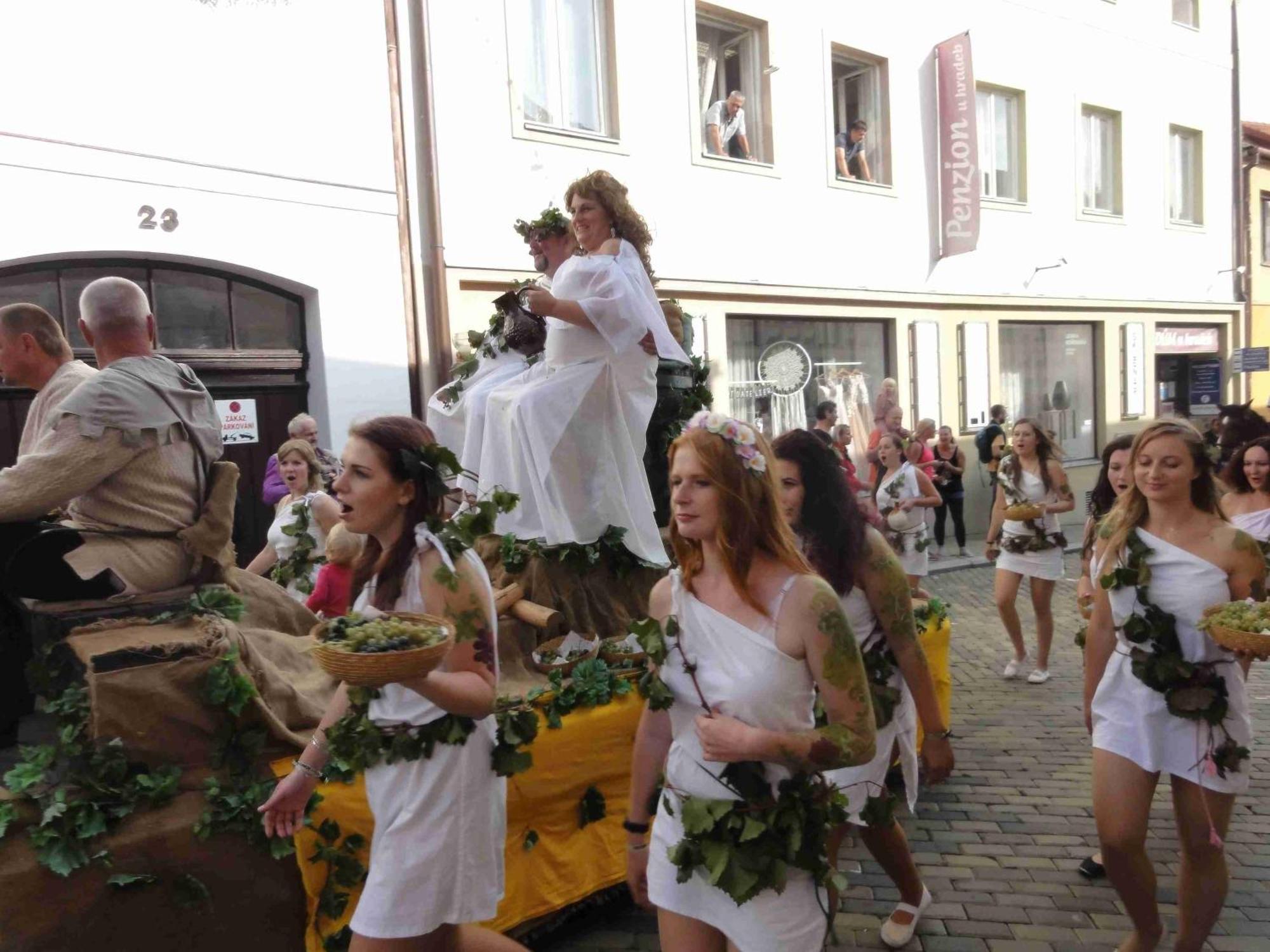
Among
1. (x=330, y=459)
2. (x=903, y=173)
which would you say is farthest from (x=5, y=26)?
(x=903, y=173)

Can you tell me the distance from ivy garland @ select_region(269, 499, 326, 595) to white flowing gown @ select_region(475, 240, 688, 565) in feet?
3.90

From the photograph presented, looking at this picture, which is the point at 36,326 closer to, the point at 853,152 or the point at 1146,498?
the point at 1146,498

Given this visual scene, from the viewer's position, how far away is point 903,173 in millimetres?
14188

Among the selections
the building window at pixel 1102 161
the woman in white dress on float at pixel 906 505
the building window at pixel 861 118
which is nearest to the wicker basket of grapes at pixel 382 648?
the woman in white dress on float at pixel 906 505

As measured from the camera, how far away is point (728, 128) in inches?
490

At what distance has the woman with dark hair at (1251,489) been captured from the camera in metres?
4.66

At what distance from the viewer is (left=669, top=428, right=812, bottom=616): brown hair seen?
2.34 m

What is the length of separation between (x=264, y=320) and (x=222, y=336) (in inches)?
15.6

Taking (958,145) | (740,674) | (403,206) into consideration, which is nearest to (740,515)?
(740,674)

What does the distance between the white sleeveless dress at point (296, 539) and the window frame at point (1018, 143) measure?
12821 millimetres

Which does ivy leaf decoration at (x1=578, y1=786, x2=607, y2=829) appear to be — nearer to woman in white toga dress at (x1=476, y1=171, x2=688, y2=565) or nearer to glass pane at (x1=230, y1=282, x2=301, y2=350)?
woman in white toga dress at (x1=476, y1=171, x2=688, y2=565)

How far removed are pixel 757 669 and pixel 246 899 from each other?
1703 millimetres

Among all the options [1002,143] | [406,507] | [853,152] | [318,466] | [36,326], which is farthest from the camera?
[1002,143]

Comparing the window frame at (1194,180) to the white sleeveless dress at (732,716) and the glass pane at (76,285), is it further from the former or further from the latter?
the white sleeveless dress at (732,716)
